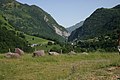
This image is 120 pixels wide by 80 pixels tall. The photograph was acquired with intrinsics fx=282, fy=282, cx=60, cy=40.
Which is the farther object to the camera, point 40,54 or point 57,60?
Answer: point 40,54

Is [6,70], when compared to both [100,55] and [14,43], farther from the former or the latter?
[14,43]

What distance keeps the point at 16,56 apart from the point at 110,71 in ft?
67.9

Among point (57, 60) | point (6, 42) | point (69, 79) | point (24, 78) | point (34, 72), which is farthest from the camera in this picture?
point (6, 42)

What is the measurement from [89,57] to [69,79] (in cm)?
2201

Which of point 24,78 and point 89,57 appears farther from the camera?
point 89,57

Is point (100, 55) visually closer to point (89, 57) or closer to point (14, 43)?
point (89, 57)

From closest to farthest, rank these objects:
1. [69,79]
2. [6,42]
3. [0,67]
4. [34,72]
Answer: [69,79] → [34,72] → [0,67] → [6,42]

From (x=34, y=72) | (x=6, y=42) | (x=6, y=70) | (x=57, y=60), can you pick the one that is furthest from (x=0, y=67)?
(x=6, y=42)

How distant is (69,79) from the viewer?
63.8 feet

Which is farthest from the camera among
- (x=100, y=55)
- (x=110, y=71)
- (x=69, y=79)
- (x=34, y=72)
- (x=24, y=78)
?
(x=100, y=55)

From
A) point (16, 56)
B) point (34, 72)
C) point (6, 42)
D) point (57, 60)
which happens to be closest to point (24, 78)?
Answer: point (34, 72)

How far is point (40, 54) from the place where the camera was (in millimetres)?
41281

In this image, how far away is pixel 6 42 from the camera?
7441 inches

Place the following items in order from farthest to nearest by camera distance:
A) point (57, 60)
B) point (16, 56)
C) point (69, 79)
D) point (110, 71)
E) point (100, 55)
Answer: point (100, 55), point (16, 56), point (57, 60), point (110, 71), point (69, 79)
